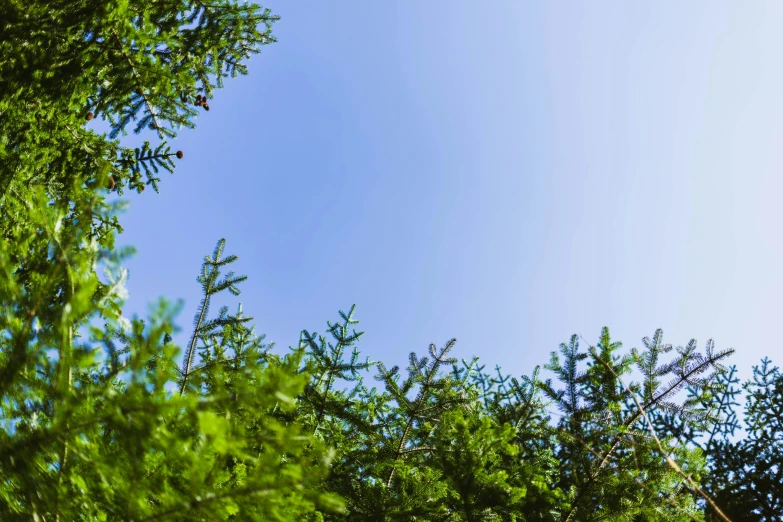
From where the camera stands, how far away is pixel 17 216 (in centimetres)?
443

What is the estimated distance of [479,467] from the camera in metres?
3.78

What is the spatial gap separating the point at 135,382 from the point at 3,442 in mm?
818

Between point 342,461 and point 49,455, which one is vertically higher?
point 342,461

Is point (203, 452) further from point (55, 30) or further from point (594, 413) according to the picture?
point (55, 30)

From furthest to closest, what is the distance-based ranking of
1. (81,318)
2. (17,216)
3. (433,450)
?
(433,450) → (17,216) → (81,318)

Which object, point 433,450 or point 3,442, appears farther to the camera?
point 433,450

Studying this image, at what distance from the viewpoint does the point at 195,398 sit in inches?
77.4

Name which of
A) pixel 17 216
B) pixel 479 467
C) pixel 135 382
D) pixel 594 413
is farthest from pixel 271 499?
pixel 17 216

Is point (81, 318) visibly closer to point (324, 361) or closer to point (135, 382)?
point (135, 382)

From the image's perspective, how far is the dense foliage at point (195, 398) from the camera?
6.70 feet

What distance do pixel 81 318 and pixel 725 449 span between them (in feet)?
35.6

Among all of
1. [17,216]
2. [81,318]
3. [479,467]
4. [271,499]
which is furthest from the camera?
[17,216]

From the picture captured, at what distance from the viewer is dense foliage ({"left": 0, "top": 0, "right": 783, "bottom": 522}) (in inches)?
80.4

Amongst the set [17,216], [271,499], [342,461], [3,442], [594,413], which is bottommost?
[3,442]
